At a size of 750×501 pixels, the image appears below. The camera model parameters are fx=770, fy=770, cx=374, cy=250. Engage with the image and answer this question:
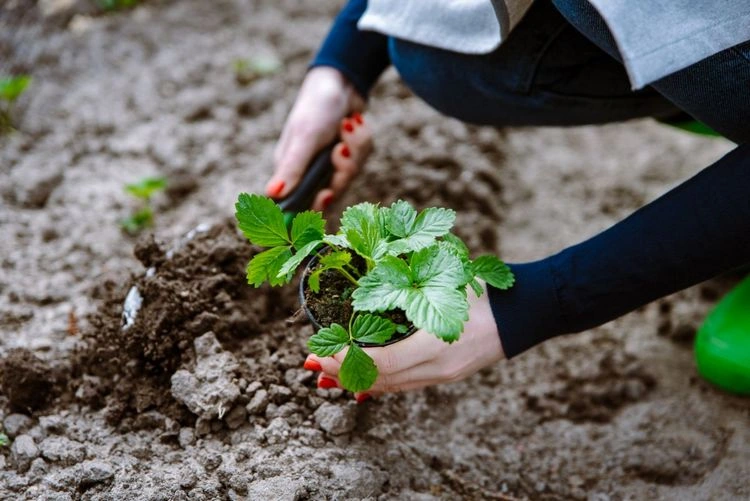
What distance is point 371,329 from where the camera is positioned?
1096 mm

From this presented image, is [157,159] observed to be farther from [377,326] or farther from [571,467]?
[571,467]

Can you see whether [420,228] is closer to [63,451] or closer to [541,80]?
[541,80]

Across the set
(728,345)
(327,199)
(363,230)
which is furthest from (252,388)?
(728,345)

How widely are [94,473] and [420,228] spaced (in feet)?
2.10

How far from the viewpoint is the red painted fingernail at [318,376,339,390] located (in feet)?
4.13

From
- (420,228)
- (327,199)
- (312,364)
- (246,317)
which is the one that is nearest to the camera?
(420,228)

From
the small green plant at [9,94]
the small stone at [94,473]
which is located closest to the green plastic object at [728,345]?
the small stone at [94,473]

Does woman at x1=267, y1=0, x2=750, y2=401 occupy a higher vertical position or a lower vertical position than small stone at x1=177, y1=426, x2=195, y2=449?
higher

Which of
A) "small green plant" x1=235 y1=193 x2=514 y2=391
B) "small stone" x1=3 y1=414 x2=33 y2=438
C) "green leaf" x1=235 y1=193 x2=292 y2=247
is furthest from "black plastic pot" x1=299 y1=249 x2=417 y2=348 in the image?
"small stone" x1=3 y1=414 x2=33 y2=438

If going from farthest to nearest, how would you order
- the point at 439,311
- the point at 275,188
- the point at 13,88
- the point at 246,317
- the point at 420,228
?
1. the point at 13,88
2. the point at 275,188
3. the point at 246,317
4. the point at 420,228
5. the point at 439,311

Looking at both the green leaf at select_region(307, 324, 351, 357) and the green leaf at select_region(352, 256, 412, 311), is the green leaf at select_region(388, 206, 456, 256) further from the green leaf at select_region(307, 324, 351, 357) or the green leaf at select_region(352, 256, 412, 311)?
the green leaf at select_region(307, 324, 351, 357)

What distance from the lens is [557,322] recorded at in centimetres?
122

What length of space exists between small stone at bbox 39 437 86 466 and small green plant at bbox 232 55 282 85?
1.31 m

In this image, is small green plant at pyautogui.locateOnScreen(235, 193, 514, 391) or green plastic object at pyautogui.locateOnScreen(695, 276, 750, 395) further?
green plastic object at pyautogui.locateOnScreen(695, 276, 750, 395)
